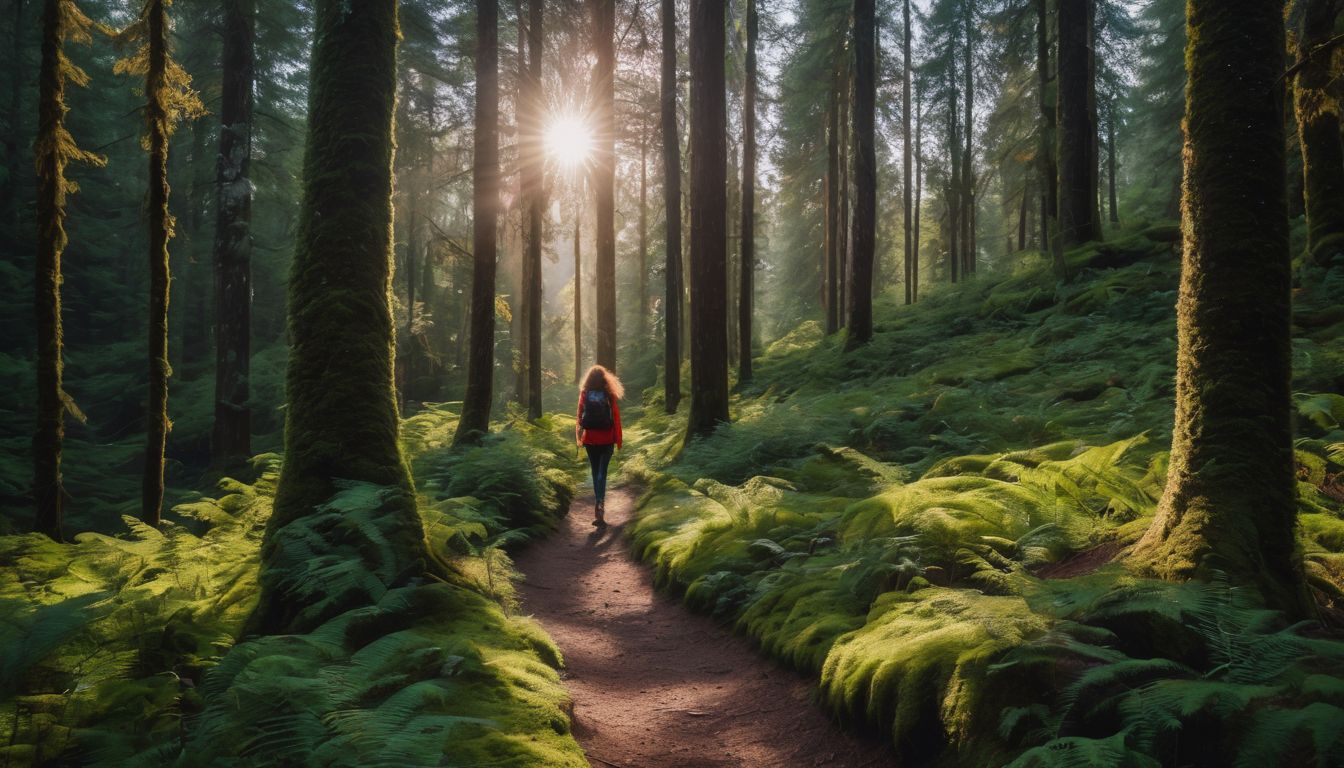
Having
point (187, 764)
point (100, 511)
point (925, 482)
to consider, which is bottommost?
point (100, 511)

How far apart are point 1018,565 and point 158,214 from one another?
10.1m

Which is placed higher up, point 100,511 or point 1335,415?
point 1335,415

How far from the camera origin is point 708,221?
41.4 ft

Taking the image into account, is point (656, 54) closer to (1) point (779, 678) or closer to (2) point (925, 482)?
(2) point (925, 482)

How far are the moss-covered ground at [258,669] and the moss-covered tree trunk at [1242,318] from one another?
127 inches

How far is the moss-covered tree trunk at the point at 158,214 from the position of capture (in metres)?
8.49

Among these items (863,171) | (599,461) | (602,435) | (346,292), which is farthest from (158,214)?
(863,171)

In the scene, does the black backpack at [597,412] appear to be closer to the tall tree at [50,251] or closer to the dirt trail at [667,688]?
the dirt trail at [667,688]

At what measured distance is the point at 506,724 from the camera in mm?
2875

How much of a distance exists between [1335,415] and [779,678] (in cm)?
486

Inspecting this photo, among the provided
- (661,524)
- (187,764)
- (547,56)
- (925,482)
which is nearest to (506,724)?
(187,764)

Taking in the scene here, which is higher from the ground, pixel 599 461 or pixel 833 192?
pixel 833 192

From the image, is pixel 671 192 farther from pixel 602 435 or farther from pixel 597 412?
pixel 602 435

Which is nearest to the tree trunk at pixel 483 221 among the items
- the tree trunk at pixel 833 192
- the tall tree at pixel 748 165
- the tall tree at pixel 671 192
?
the tall tree at pixel 671 192
